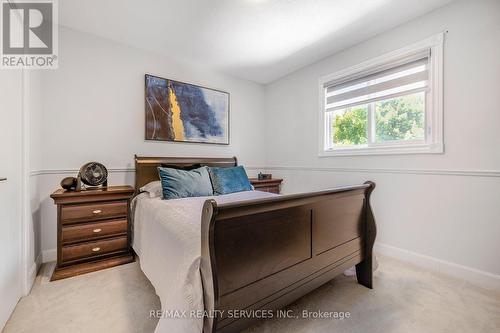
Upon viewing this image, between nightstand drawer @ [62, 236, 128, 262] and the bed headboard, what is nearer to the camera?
nightstand drawer @ [62, 236, 128, 262]

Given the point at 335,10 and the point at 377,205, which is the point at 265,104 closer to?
the point at 335,10

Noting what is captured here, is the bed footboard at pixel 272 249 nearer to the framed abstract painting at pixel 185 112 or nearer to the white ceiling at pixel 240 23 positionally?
the white ceiling at pixel 240 23

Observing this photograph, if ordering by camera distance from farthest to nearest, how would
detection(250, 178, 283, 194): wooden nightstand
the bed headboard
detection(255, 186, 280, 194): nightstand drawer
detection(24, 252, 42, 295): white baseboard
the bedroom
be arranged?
detection(255, 186, 280, 194): nightstand drawer → detection(250, 178, 283, 194): wooden nightstand → the bed headboard → detection(24, 252, 42, 295): white baseboard → the bedroom

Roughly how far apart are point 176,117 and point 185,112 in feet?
0.51

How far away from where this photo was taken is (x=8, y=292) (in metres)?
1.48

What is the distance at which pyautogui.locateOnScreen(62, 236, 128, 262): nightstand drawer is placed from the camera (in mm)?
2062

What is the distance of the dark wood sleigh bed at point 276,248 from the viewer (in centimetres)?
107

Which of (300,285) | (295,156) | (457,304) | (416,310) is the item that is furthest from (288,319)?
(295,156)

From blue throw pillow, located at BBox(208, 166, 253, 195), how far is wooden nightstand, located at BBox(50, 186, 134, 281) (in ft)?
3.02

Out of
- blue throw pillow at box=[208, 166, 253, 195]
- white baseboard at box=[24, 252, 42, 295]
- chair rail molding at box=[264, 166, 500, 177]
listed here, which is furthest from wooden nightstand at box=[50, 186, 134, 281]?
chair rail molding at box=[264, 166, 500, 177]

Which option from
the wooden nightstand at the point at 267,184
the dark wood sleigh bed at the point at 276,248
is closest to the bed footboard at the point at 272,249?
the dark wood sleigh bed at the point at 276,248

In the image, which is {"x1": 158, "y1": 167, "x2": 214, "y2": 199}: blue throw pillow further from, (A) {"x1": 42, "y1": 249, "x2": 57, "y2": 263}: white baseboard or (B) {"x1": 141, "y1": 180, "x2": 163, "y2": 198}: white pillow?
(A) {"x1": 42, "y1": 249, "x2": 57, "y2": 263}: white baseboard

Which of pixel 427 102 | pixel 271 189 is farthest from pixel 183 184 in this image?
pixel 427 102

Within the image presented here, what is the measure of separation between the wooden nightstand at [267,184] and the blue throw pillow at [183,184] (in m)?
0.97
